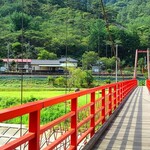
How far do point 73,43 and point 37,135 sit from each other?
5628 centimetres

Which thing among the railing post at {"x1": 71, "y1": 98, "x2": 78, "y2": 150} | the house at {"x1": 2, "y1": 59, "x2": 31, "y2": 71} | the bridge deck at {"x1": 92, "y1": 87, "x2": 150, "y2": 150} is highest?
the house at {"x1": 2, "y1": 59, "x2": 31, "y2": 71}

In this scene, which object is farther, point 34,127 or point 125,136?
point 125,136

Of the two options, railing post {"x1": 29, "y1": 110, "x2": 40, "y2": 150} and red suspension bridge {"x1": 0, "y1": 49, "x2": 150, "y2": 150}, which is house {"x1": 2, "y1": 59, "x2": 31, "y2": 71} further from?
railing post {"x1": 29, "y1": 110, "x2": 40, "y2": 150}

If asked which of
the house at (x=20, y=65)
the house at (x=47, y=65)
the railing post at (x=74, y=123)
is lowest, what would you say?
the railing post at (x=74, y=123)

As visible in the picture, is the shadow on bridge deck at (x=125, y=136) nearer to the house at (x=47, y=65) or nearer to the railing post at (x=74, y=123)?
the railing post at (x=74, y=123)

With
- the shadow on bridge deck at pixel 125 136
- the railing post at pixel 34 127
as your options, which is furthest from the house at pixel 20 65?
the railing post at pixel 34 127

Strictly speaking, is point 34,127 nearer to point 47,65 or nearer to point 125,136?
point 125,136

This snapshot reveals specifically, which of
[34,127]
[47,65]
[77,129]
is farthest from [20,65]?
[47,65]

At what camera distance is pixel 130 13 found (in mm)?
112188

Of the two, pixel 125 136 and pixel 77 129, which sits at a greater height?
pixel 77 129

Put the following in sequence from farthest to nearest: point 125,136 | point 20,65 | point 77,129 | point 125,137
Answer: point 125,136 < point 125,137 < point 20,65 < point 77,129

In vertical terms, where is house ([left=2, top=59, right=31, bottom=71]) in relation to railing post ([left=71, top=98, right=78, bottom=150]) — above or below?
above

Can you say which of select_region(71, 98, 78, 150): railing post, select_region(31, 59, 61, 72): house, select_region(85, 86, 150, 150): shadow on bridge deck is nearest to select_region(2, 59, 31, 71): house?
select_region(71, 98, 78, 150): railing post

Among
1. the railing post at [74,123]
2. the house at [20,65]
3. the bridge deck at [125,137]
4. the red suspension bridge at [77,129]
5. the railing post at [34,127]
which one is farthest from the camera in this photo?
the bridge deck at [125,137]
